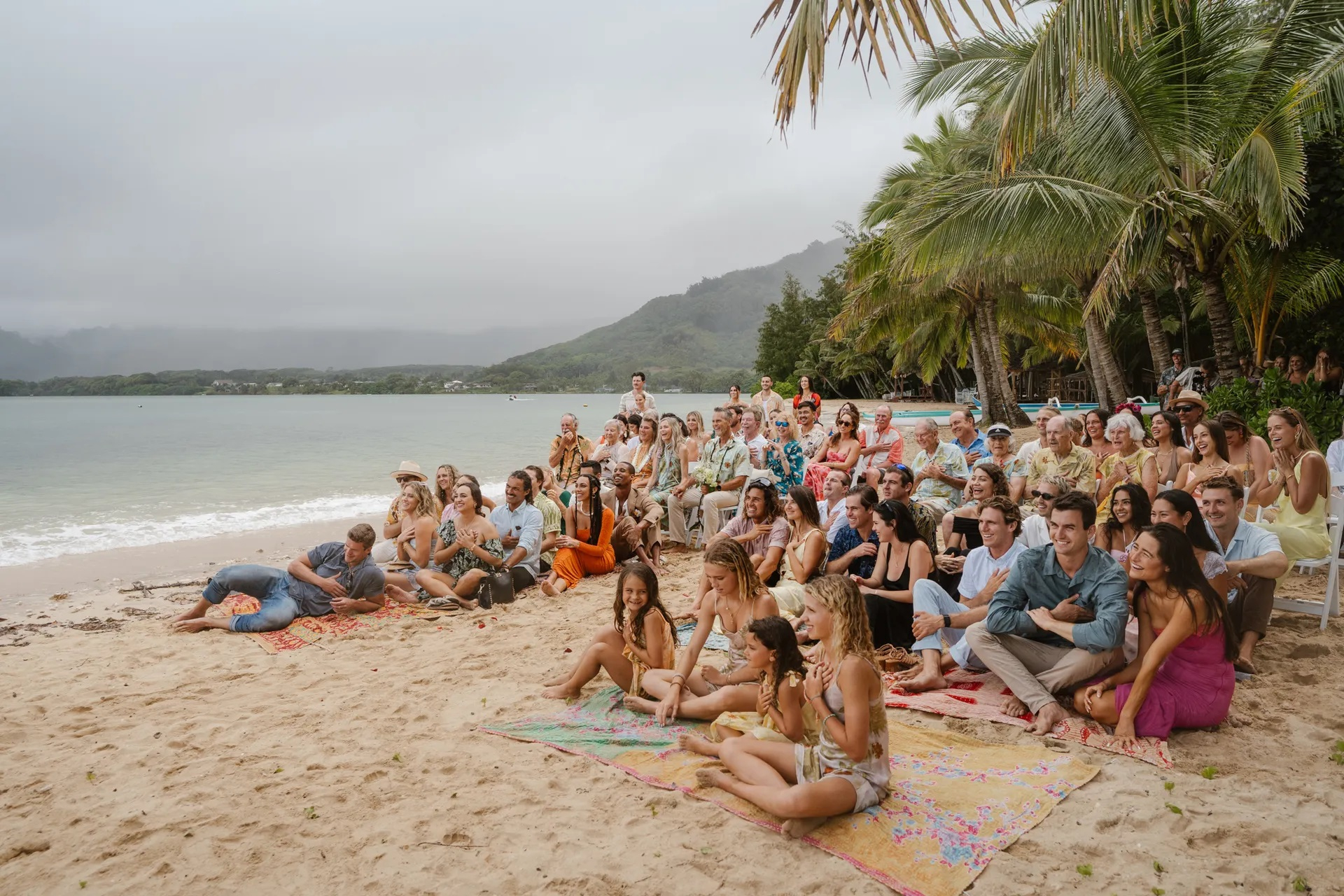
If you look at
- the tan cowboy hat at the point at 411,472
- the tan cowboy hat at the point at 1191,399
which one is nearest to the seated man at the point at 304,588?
the tan cowboy hat at the point at 411,472

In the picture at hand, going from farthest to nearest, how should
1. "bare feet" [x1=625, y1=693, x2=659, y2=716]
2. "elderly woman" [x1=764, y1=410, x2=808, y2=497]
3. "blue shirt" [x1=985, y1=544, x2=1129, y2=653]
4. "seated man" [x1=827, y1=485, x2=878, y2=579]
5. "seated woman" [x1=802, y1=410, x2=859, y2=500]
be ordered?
"elderly woman" [x1=764, y1=410, x2=808, y2=497]
"seated woman" [x1=802, y1=410, x2=859, y2=500]
"seated man" [x1=827, y1=485, x2=878, y2=579]
"bare feet" [x1=625, y1=693, x2=659, y2=716]
"blue shirt" [x1=985, y1=544, x2=1129, y2=653]

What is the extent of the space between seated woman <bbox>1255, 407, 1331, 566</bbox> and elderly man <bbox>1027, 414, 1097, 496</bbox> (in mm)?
1420

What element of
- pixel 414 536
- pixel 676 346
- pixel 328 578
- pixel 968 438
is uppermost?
pixel 676 346

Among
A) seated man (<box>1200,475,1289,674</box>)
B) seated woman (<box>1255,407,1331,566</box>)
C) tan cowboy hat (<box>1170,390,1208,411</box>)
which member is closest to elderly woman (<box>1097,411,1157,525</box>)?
tan cowboy hat (<box>1170,390,1208,411</box>)

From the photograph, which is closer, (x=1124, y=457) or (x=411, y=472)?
(x=1124, y=457)

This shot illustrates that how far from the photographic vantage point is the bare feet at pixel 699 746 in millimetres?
3684

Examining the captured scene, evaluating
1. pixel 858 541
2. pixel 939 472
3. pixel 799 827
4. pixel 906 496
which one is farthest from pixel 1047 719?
pixel 939 472

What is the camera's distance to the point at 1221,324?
9508mm

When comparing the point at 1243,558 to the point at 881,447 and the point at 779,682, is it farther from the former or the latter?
the point at 881,447

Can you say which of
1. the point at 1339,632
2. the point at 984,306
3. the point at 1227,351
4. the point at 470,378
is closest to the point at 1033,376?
the point at 984,306

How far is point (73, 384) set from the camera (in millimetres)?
138000

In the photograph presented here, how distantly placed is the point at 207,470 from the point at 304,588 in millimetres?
21523

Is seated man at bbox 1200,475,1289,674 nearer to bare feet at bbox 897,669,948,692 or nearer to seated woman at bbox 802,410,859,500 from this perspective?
bare feet at bbox 897,669,948,692

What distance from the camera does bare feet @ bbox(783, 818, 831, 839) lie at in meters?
3.00
